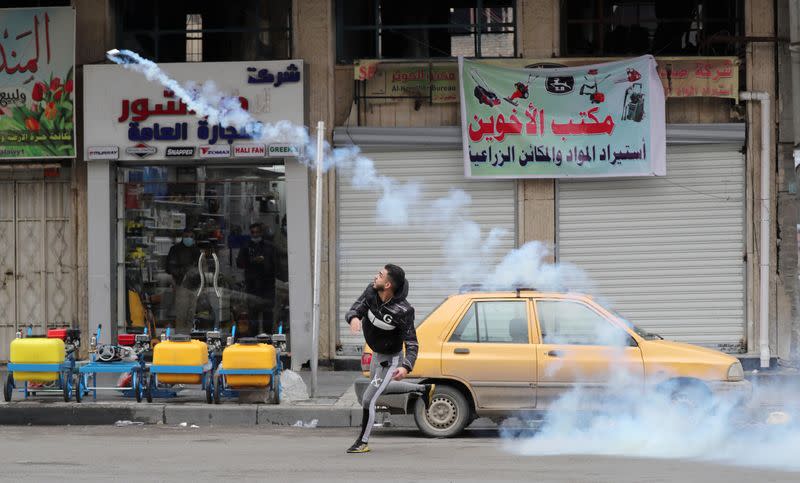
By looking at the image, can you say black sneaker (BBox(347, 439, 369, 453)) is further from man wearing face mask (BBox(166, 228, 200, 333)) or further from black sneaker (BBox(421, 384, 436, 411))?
man wearing face mask (BBox(166, 228, 200, 333))

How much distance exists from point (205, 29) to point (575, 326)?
29.4ft

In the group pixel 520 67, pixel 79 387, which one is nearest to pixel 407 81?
pixel 520 67

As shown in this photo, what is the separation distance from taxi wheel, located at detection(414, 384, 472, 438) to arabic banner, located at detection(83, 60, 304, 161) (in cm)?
673

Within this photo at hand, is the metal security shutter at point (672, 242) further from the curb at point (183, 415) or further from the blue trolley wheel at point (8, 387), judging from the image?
the blue trolley wheel at point (8, 387)

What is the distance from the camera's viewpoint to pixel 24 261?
18641 millimetres

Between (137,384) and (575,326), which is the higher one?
(575,326)

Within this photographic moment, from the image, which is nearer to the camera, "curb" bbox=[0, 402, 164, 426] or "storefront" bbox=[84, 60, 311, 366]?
"curb" bbox=[0, 402, 164, 426]

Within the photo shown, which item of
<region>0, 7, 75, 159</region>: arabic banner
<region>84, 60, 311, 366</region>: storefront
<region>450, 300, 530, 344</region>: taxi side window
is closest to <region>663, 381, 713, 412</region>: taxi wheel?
<region>450, 300, 530, 344</region>: taxi side window

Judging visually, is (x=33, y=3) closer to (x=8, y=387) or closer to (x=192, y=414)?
(x=8, y=387)

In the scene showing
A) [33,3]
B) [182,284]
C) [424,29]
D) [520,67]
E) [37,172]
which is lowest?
[182,284]

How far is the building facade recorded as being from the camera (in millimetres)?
17406

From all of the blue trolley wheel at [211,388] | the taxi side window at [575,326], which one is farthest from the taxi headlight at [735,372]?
the blue trolley wheel at [211,388]

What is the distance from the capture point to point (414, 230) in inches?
707

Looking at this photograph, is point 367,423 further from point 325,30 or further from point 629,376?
point 325,30
